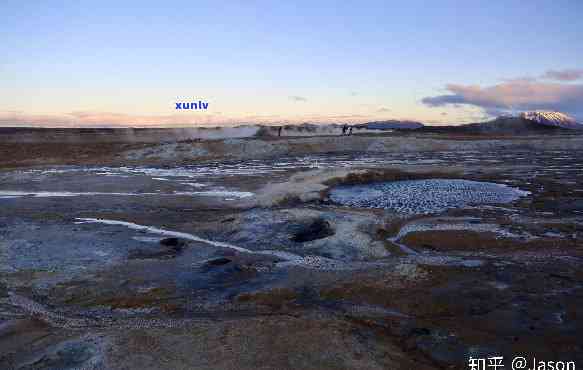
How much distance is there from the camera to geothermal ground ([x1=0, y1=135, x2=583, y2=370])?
4.94m

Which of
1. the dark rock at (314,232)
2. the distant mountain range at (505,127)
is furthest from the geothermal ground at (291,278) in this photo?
the distant mountain range at (505,127)

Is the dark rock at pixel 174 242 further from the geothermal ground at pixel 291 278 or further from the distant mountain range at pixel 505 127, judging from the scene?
the distant mountain range at pixel 505 127

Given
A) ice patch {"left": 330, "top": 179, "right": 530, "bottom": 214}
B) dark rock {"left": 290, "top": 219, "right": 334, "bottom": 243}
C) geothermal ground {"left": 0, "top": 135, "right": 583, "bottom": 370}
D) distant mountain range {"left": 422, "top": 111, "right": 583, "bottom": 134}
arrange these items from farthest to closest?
distant mountain range {"left": 422, "top": 111, "right": 583, "bottom": 134}, ice patch {"left": 330, "top": 179, "right": 530, "bottom": 214}, dark rock {"left": 290, "top": 219, "right": 334, "bottom": 243}, geothermal ground {"left": 0, "top": 135, "right": 583, "bottom": 370}

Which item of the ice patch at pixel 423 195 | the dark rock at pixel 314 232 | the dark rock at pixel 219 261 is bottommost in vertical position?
the dark rock at pixel 219 261

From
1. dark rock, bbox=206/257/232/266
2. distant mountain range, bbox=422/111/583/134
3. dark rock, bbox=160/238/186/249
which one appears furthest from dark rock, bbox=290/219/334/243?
distant mountain range, bbox=422/111/583/134

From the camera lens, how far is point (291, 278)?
7281 millimetres

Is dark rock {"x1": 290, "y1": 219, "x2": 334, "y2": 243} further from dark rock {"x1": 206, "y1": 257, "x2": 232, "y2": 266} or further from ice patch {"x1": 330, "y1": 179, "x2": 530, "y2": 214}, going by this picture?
ice patch {"x1": 330, "y1": 179, "x2": 530, "y2": 214}

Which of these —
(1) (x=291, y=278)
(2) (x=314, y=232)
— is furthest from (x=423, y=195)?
(1) (x=291, y=278)

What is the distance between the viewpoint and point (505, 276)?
7109 mm

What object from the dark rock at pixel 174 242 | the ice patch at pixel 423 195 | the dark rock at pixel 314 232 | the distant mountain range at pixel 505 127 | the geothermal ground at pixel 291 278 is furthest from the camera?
the distant mountain range at pixel 505 127

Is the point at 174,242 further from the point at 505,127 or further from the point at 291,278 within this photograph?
the point at 505,127

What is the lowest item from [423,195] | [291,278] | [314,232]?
[291,278]

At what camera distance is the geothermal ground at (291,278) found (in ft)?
16.2

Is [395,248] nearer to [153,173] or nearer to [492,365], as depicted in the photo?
[492,365]
